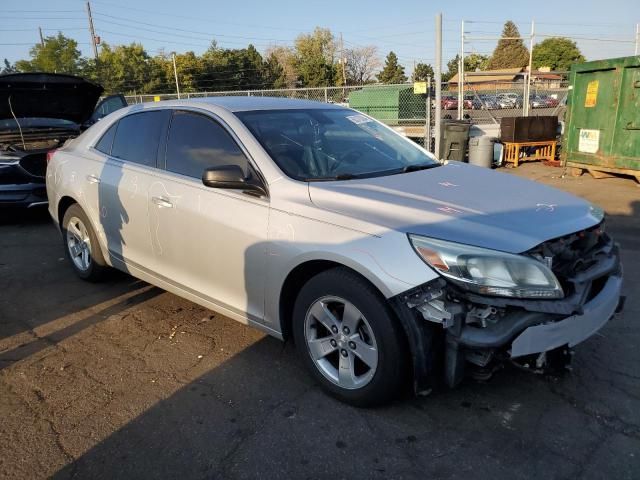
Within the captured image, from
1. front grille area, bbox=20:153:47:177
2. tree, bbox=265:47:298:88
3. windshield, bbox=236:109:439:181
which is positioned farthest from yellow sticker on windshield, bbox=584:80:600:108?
tree, bbox=265:47:298:88

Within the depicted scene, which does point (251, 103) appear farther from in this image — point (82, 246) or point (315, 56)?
point (315, 56)

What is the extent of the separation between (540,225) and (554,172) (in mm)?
9229

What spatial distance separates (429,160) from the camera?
402cm

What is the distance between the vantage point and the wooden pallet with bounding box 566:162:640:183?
9.02 metres

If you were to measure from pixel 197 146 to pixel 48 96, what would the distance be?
513 centimetres

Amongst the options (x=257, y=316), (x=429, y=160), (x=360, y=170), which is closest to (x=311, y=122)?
(x=360, y=170)

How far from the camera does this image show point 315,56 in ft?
237

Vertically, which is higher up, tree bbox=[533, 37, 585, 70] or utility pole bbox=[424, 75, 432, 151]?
tree bbox=[533, 37, 585, 70]

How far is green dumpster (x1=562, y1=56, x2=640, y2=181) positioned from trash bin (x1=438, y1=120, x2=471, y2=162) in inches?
80.2

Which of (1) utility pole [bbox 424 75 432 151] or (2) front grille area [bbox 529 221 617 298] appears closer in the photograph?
(2) front grille area [bbox 529 221 617 298]

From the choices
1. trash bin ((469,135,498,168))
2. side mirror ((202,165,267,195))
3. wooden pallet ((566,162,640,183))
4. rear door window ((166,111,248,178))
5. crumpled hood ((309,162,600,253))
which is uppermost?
rear door window ((166,111,248,178))

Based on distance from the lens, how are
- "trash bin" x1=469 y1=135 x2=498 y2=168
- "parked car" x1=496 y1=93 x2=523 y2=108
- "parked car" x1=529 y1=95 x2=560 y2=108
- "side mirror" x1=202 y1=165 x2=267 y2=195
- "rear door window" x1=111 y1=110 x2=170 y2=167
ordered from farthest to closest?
"parked car" x1=496 y1=93 x2=523 y2=108, "parked car" x1=529 y1=95 x2=560 y2=108, "trash bin" x1=469 y1=135 x2=498 y2=168, "rear door window" x1=111 y1=110 x2=170 y2=167, "side mirror" x1=202 y1=165 x2=267 y2=195

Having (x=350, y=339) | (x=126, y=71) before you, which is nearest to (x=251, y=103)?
(x=350, y=339)

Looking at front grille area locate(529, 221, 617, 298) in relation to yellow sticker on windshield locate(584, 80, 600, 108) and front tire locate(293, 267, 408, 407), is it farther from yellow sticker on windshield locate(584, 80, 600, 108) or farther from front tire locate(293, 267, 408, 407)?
yellow sticker on windshield locate(584, 80, 600, 108)
